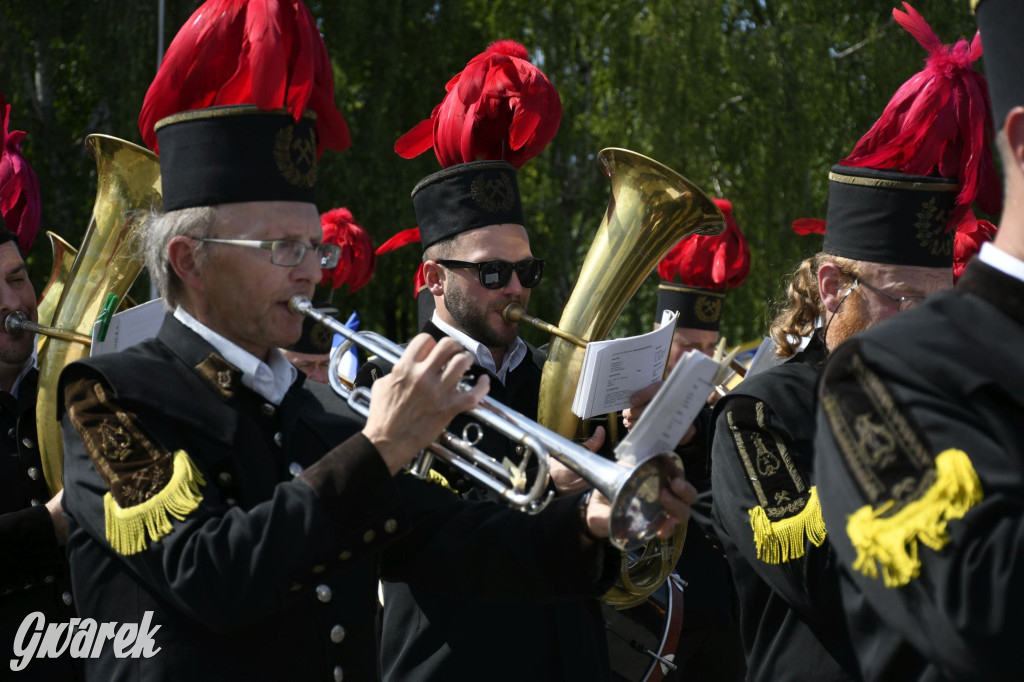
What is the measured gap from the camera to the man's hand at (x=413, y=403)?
2666 mm

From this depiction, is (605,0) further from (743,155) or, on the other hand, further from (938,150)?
(938,150)

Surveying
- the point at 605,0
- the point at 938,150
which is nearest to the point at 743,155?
the point at 605,0

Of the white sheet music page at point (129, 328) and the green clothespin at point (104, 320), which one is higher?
the green clothespin at point (104, 320)

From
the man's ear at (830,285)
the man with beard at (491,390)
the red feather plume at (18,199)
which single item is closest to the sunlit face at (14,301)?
the red feather plume at (18,199)

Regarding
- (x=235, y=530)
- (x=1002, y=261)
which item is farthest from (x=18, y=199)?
(x=1002, y=261)

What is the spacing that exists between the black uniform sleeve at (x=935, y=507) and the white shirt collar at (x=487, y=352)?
7.39ft

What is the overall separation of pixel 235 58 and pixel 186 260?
0.60 metres

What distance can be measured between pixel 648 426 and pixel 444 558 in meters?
0.81

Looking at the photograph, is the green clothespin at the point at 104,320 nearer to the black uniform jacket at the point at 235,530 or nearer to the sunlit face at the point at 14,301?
the black uniform jacket at the point at 235,530

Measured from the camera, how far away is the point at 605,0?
1744 centimetres

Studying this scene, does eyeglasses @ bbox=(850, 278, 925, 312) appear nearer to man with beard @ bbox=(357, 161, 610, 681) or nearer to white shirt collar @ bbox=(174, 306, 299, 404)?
man with beard @ bbox=(357, 161, 610, 681)

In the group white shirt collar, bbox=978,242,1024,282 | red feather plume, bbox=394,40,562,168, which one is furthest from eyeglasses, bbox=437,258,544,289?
white shirt collar, bbox=978,242,1024,282

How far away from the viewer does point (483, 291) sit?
442 centimetres

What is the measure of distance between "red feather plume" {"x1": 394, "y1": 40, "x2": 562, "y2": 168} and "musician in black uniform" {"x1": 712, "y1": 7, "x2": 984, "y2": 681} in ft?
3.83
